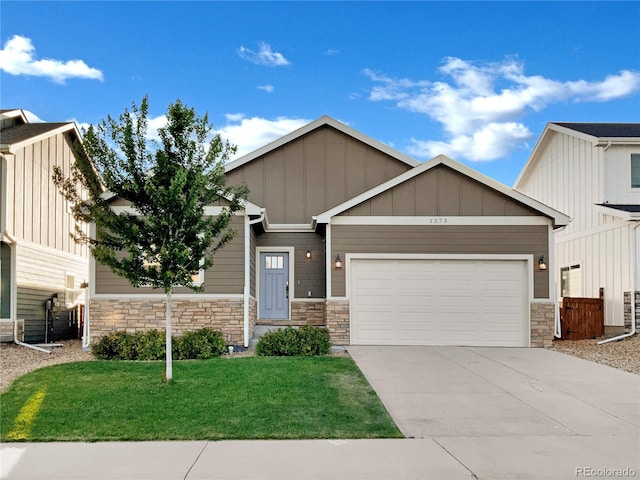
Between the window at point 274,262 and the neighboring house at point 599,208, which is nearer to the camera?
the neighboring house at point 599,208

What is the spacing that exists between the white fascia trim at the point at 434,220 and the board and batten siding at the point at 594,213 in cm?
349

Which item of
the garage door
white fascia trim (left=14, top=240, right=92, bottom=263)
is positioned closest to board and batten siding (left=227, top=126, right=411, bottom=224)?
the garage door

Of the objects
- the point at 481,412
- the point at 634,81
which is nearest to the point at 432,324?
the point at 481,412

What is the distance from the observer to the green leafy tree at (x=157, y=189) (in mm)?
9297

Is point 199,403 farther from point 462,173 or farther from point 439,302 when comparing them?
point 462,173

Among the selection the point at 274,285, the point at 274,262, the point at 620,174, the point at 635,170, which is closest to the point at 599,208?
the point at 620,174

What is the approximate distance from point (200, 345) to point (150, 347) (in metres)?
1.03

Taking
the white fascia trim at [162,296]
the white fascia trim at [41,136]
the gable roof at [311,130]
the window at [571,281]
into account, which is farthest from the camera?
the window at [571,281]

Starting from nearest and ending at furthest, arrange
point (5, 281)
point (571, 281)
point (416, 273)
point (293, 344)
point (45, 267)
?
point (293, 344), point (416, 273), point (5, 281), point (45, 267), point (571, 281)

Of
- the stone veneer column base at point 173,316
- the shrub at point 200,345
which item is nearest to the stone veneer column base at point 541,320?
the stone veneer column base at point 173,316

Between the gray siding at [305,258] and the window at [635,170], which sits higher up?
the window at [635,170]

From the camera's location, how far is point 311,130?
55.4 ft

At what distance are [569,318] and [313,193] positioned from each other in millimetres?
8200

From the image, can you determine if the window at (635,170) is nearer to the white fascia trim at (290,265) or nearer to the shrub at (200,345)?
the white fascia trim at (290,265)
